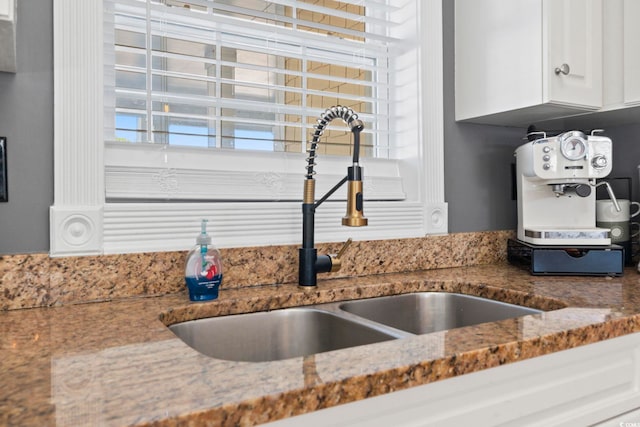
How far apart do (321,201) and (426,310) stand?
1.47 ft

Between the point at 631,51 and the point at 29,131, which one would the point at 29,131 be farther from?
the point at 631,51

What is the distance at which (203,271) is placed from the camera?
1.22m

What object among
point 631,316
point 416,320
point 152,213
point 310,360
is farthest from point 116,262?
point 631,316

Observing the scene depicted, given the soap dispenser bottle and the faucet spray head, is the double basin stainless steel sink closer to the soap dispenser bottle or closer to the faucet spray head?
the soap dispenser bottle

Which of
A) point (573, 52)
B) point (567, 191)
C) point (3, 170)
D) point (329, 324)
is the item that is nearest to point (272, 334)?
point (329, 324)

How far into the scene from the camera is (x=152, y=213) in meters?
1.30

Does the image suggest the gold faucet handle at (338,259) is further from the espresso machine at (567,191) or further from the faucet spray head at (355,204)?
the espresso machine at (567,191)

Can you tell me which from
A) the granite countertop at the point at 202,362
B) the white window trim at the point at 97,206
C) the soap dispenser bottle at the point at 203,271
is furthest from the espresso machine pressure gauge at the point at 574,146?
the soap dispenser bottle at the point at 203,271

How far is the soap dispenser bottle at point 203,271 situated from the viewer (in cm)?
122

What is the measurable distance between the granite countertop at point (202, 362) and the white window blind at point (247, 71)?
0.52 meters

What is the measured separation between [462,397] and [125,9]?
50.6 inches

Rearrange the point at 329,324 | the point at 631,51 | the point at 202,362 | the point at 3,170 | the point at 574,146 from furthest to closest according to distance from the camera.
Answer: the point at 631,51, the point at 574,146, the point at 329,324, the point at 3,170, the point at 202,362

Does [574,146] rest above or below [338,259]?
above

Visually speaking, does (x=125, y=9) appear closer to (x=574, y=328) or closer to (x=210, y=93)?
(x=210, y=93)
